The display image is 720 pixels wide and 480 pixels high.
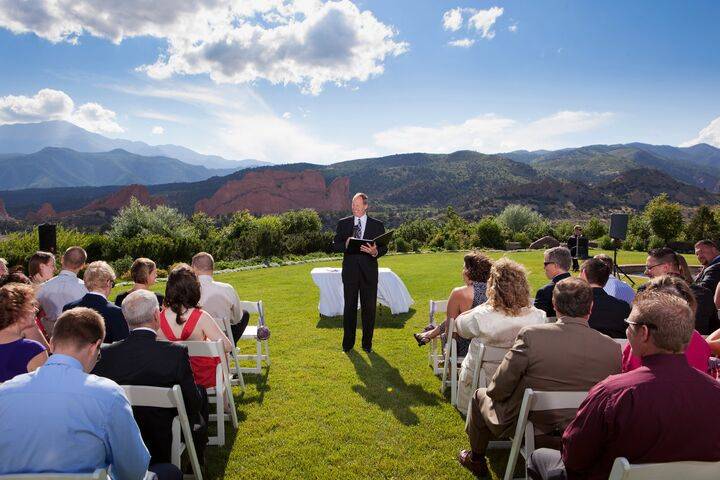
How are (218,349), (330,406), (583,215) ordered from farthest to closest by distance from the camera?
(583,215) < (330,406) < (218,349)

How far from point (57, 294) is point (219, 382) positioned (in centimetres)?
228

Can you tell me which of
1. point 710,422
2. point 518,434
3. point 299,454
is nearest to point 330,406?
point 299,454

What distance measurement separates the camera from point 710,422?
1764 millimetres

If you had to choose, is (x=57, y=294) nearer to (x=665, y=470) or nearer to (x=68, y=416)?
(x=68, y=416)

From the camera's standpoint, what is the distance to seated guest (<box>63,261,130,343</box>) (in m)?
3.89

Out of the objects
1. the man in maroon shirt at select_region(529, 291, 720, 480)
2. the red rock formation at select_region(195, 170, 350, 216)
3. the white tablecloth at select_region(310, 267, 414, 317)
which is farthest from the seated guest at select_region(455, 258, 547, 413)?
the red rock formation at select_region(195, 170, 350, 216)

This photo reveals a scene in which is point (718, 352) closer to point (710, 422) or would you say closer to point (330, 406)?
point (710, 422)

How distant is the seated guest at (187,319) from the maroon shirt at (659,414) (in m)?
2.95

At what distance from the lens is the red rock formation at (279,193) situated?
98938 millimetres

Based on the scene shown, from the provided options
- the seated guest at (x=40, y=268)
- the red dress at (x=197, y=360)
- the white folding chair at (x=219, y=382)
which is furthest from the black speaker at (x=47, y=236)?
the white folding chair at (x=219, y=382)

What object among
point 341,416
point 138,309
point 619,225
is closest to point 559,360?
point 341,416

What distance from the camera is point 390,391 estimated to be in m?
4.85

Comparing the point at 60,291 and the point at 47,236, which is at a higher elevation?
the point at 47,236

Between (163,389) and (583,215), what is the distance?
7104cm
